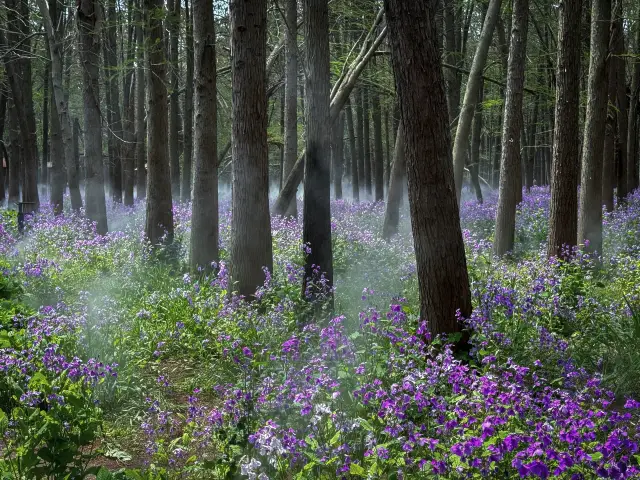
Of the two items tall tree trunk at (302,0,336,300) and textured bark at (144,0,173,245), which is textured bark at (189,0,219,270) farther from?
tall tree trunk at (302,0,336,300)

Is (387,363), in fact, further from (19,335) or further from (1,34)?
(1,34)

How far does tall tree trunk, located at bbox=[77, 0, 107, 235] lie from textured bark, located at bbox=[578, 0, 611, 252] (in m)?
9.10

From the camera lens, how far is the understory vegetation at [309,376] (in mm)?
3363

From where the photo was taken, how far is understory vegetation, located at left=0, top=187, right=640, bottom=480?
11.0 feet

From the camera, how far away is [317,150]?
736 cm

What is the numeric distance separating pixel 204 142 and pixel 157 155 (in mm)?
2028

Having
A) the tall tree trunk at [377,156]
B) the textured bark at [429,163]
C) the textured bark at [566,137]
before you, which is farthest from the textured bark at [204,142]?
the tall tree trunk at [377,156]

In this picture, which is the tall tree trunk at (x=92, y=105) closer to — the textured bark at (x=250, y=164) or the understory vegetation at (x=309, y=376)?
the understory vegetation at (x=309, y=376)

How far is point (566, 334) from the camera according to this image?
265 inches

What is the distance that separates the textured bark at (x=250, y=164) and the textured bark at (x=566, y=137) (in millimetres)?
4469

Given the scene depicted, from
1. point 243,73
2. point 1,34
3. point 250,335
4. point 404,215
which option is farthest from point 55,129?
point 250,335

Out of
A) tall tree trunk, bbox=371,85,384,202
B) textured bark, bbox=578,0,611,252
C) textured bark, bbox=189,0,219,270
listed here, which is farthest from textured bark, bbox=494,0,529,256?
tall tree trunk, bbox=371,85,384,202

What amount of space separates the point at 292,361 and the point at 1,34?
20.1 metres

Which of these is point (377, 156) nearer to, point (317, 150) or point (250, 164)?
point (250, 164)
